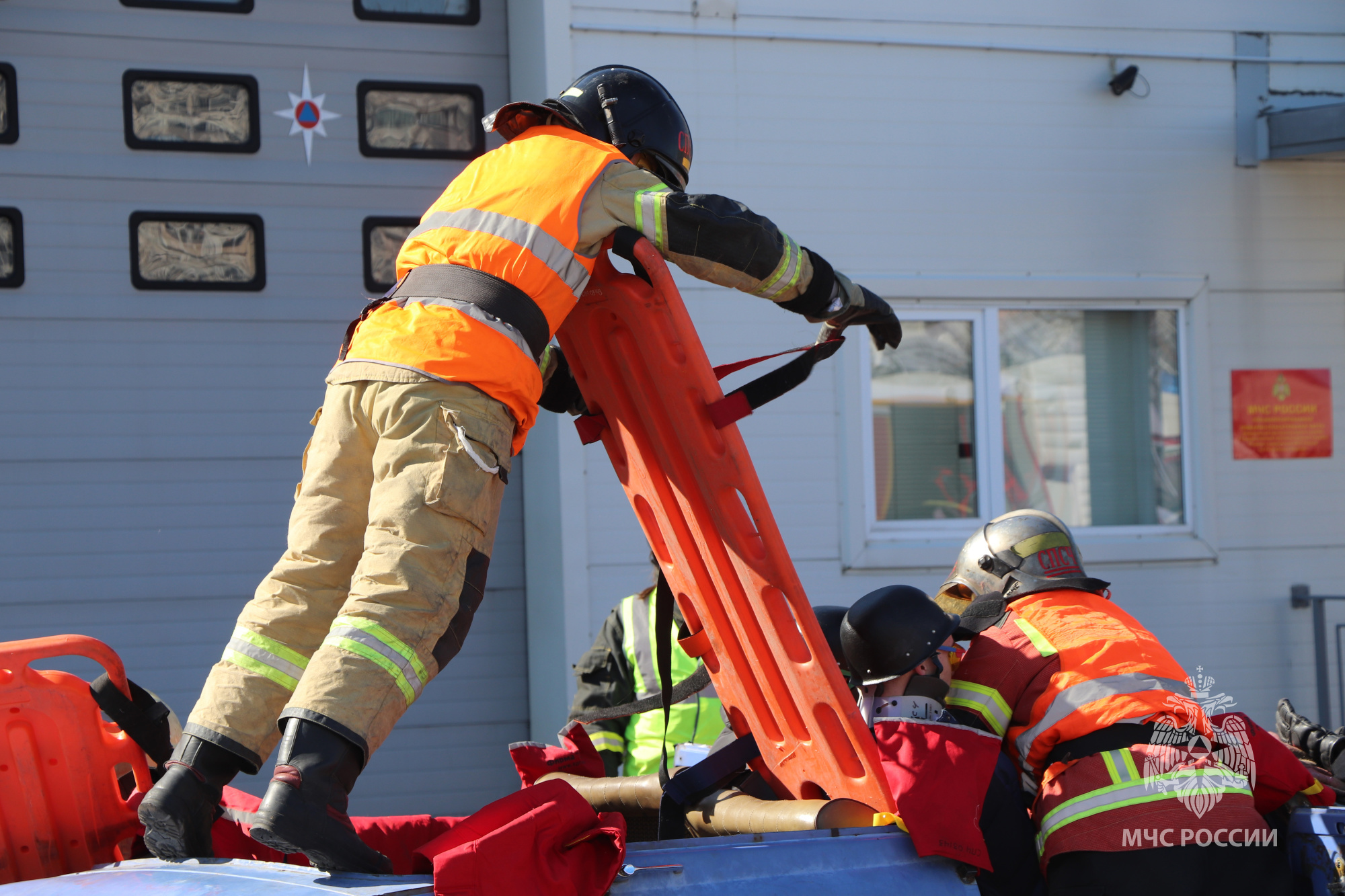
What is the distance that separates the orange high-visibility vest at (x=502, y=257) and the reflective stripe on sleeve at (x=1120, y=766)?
5.10 feet

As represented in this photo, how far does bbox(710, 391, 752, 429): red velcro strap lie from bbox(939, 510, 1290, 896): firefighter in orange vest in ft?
2.76

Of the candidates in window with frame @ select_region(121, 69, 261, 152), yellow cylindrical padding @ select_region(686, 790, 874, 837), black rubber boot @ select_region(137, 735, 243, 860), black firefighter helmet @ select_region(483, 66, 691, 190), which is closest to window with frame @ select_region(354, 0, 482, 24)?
window with frame @ select_region(121, 69, 261, 152)

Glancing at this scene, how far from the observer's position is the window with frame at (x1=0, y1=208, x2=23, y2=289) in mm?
6074

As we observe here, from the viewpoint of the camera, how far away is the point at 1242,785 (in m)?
2.58

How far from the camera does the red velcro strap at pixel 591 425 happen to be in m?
2.86

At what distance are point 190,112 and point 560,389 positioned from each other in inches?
175

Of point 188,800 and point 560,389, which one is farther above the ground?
point 560,389

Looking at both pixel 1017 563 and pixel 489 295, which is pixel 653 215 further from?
pixel 1017 563

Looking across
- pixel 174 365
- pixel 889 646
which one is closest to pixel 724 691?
pixel 889 646

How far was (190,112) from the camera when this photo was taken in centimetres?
630

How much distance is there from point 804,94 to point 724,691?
14.9 feet

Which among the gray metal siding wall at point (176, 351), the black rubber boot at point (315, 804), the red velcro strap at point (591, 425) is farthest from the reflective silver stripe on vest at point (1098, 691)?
the gray metal siding wall at point (176, 351)

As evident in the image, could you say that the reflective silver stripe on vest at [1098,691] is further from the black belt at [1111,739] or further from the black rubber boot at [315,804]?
the black rubber boot at [315,804]

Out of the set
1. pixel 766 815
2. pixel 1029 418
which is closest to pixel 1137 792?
pixel 766 815
